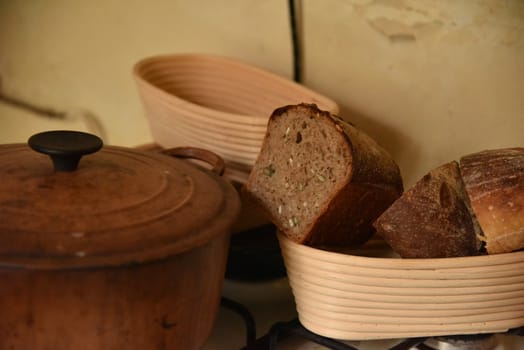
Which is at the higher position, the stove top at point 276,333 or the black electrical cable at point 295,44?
the black electrical cable at point 295,44

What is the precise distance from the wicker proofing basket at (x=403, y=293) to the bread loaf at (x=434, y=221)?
4 centimetres

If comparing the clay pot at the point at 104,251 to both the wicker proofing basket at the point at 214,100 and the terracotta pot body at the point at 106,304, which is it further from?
the wicker proofing basket at the point at 214,100

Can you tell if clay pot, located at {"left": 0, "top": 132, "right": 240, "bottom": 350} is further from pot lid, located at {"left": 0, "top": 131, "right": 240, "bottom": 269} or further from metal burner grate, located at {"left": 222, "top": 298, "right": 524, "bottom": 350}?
metal burner grate, located at {"left": 222, "top": 298, "right": 524, "bottom": 350}

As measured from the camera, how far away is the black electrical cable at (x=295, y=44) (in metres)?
1.38

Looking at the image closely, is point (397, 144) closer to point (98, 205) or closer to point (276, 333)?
point (276, 333)

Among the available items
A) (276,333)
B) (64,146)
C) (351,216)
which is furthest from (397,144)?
(64,146)

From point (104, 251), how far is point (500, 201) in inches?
20.5

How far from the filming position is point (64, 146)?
86cm

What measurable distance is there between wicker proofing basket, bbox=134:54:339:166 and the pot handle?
0.05 meters

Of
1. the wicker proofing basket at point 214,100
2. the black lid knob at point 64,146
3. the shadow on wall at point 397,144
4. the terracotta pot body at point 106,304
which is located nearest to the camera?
the terracotta pot body at point 106,304

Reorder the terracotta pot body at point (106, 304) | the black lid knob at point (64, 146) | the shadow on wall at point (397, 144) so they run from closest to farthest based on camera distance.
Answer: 1. the terracotta pot body at point (106, 304)
2. the black lid knob at point (64, 146)
3. the shadow on wall at point (397, 144)

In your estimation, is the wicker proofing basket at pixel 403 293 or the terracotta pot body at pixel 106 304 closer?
the terracotta pot body at pixel 106 304

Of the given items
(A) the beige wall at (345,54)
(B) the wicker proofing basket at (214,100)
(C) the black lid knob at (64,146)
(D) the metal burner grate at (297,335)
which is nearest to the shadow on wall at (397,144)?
(A) the beige wall at (345,54)

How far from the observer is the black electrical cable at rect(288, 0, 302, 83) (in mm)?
1380
